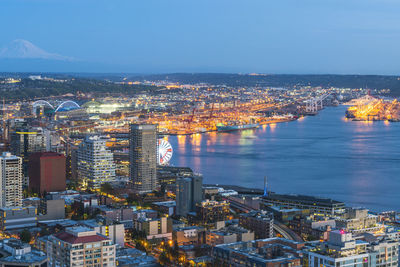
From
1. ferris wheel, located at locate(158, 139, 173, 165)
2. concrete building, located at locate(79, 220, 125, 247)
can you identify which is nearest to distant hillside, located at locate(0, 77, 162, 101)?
ferris wheel, located at locate(158, 139, 173, 165)

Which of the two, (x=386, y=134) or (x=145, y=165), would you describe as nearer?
(x=145, y=165)

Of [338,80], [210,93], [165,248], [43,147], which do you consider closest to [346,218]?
[165,248]

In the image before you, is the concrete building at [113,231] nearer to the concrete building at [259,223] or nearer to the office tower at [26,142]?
the concrete building at [259,223]

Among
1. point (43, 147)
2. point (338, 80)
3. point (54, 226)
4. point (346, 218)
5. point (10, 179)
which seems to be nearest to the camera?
point (54, 226)

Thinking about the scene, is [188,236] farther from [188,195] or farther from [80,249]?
[80,249]

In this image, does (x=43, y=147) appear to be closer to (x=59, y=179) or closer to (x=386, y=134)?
(x=59, y=179)

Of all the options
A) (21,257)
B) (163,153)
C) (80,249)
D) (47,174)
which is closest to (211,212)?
(47,174)

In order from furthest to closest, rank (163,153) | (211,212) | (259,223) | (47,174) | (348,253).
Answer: (163,153) → (47,174) → (211,212) → (259,223) → (348,253)
